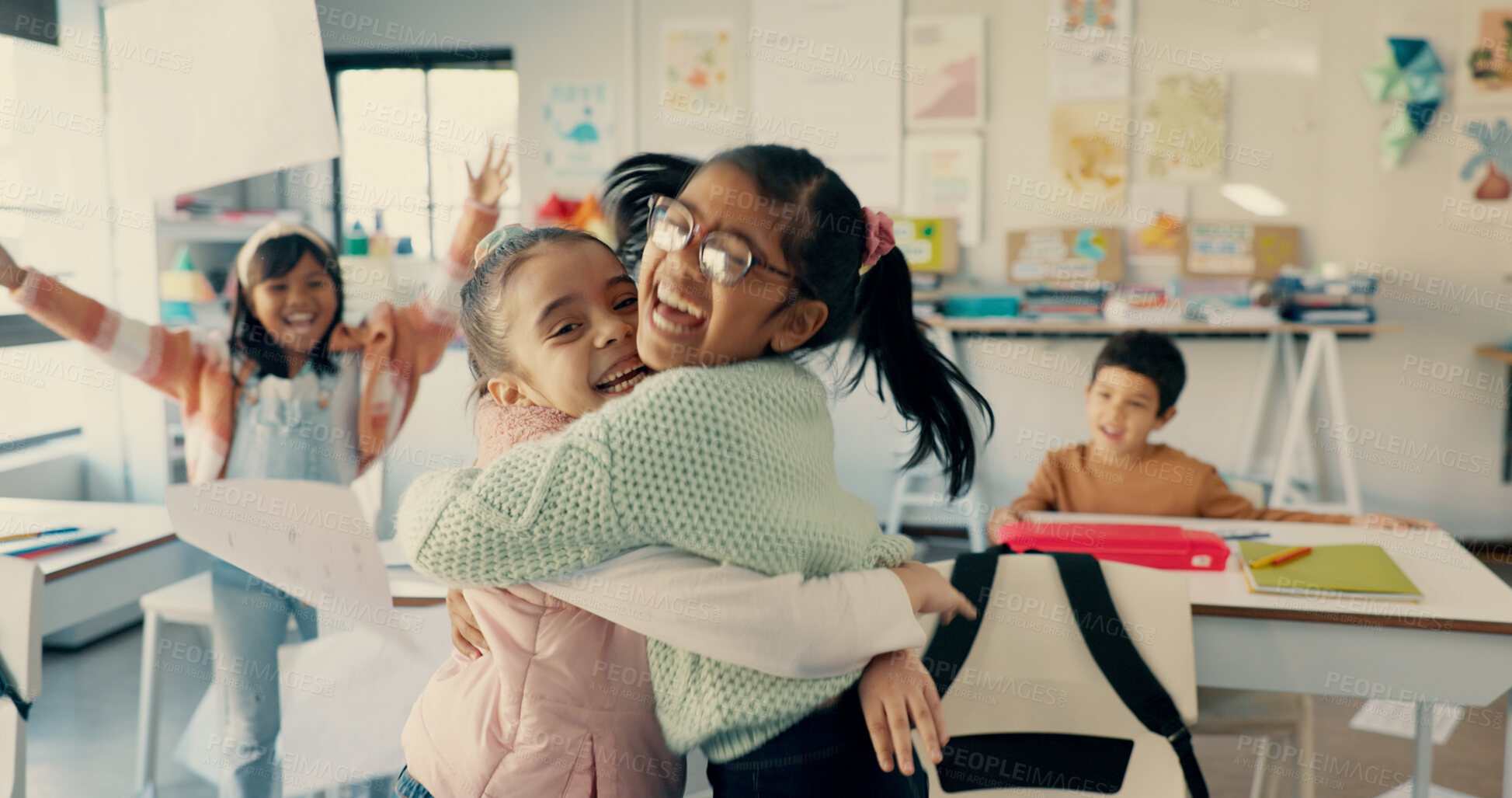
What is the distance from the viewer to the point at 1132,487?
252cm

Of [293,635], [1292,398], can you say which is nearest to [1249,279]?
[1292,398]

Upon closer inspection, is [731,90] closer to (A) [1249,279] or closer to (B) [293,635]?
(A) [1249,279]

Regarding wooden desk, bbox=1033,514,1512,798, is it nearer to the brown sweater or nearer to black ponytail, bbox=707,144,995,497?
black ponytail, bbox=707,144,995,497

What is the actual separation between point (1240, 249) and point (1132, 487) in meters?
2.33

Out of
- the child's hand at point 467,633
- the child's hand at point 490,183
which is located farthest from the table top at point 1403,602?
the child's hand at point 490,183

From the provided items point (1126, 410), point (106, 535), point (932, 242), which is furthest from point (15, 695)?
point (932, 242)

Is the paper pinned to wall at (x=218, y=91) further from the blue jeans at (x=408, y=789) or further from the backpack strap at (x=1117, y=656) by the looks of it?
the backpack strap at (x=1117, y=656)

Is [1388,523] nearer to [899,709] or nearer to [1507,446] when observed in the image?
[899,709]

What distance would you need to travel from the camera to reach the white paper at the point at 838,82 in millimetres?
4660

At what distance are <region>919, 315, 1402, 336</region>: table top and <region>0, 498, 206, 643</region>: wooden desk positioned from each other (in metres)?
2.58

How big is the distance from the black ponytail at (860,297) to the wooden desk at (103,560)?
133cm

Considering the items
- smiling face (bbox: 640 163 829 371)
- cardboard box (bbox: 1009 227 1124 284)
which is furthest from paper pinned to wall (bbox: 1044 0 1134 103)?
smiling face (bbox: 640 163 829 371)

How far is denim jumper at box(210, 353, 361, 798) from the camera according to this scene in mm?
2068

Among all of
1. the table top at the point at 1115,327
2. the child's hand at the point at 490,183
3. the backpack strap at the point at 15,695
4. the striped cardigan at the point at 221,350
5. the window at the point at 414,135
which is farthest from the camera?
the window at the point at 414,135
